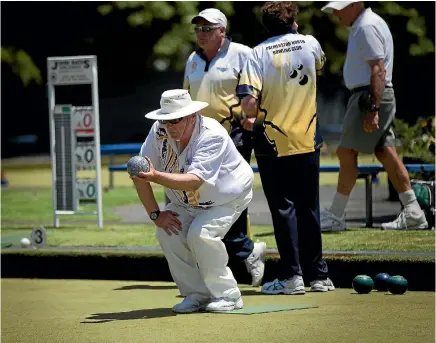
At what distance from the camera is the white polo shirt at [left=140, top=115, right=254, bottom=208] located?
22.2 ft

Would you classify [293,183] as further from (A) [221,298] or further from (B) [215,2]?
(B) [215,2]

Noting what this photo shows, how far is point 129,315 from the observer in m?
6.89

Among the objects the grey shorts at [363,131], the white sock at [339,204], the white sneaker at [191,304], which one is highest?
the grey shorts at [363,131]

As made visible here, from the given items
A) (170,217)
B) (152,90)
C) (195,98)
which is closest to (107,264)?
(195,98)

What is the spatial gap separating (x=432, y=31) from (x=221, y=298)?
10.3 metres

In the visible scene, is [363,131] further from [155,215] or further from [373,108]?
[155,215]

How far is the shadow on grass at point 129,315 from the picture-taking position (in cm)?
673

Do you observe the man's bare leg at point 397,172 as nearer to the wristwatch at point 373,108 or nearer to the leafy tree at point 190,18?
the wristwatch at point 373,108

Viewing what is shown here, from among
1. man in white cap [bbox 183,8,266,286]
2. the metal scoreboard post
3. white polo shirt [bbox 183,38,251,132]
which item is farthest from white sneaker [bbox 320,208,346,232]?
the metal scoreboard post

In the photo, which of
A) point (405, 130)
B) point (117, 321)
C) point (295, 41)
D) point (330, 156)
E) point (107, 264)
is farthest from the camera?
point (330, 156)

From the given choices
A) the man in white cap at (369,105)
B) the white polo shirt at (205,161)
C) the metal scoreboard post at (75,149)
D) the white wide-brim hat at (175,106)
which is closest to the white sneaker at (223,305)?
the white polo shirt at (205,161)

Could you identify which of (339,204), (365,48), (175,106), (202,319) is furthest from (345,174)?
(202,319)

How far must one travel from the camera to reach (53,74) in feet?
37.0

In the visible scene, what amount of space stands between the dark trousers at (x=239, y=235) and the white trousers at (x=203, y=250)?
106cm
